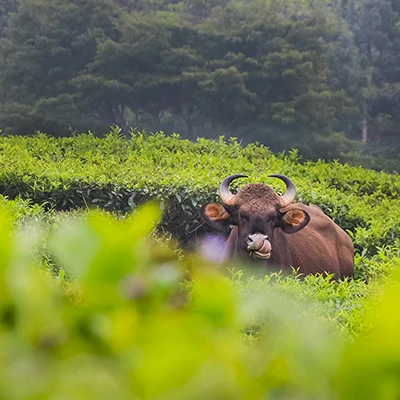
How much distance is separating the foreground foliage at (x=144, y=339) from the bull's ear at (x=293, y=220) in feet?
13.6

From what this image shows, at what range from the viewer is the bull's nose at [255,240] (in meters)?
4.37

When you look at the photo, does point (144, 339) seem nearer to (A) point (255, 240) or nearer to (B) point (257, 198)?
(A) point (255, 240)

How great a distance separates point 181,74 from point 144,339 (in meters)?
20.2

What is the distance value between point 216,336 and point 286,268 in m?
4.28

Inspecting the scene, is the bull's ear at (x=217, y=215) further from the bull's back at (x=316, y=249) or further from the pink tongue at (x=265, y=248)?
the pink tongue at (x=265, y=248)

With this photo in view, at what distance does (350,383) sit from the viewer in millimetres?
524

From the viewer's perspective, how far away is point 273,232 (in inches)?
192

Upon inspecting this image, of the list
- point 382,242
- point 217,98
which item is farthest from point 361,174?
point 217,98

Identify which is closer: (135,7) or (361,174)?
(361,174)

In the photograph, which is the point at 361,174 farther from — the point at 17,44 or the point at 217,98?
the point at 17,44

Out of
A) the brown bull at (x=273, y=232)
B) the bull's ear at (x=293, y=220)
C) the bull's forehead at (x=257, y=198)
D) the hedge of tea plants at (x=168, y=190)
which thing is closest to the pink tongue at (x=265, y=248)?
the brown bull at (x=273, y=232)

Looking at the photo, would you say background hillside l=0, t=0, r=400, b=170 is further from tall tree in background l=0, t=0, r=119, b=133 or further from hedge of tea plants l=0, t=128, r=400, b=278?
hedge of tea plants l=0, t=128, r=400, b=278

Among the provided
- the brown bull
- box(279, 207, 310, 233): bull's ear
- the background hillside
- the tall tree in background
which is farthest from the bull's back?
the tall tree in background

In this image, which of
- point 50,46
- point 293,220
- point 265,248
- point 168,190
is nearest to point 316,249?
point 293,220
